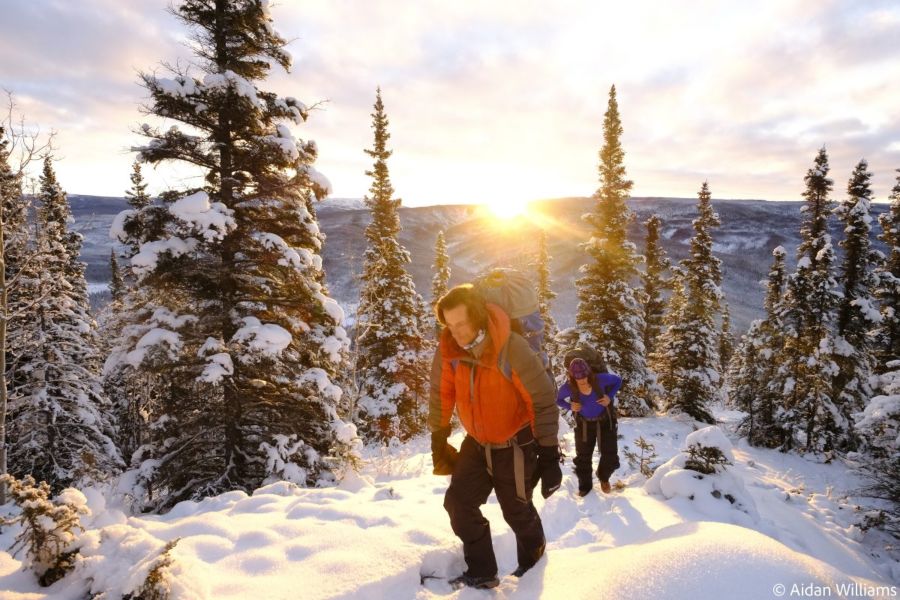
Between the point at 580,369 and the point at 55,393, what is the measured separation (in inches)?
807

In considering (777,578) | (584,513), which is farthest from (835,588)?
(584,513)

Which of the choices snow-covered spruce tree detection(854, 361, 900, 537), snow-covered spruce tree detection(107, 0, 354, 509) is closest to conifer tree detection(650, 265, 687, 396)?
snow-covered spruce tree detection(854, 361, 900, 537)

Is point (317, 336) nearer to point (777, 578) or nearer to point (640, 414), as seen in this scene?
point (777, 578)

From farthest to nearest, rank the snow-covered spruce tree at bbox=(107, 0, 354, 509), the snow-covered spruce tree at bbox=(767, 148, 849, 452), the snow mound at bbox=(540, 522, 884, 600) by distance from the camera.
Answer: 1. the snow-covered spruce tree at bbox=(767, 148, 849, 452)
2. the snow-covered spruce tree at bbox=(107, 0, 354, 509)
3. the snow mound at bbox=(540, 522, 884, 600)

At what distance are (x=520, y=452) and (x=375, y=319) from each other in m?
18.8

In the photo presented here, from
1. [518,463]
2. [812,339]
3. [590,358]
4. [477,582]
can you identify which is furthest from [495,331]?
[812,339]

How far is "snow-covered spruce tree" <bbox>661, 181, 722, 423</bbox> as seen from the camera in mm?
21656

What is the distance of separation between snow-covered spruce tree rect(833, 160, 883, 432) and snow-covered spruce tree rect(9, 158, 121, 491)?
30203 millimetres

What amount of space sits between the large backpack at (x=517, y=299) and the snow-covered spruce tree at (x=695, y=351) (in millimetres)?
21133

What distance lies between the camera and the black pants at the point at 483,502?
3.64 metres

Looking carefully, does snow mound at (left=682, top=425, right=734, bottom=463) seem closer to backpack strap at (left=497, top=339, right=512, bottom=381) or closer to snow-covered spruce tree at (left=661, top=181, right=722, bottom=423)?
backpack strap at (left=497, top=339, right=512, bottom=381)

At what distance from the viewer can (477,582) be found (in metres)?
3.57

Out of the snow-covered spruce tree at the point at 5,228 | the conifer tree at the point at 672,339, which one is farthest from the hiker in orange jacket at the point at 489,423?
the conifer tree at the point at 672,339

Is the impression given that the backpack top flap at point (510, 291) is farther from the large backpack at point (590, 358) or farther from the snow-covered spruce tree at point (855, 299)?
the snow-covered spruce tree at point (855, 299)
